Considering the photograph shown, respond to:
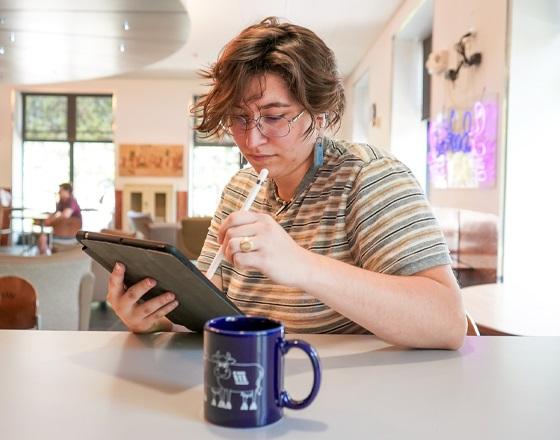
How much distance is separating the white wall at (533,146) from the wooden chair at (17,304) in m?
2.46

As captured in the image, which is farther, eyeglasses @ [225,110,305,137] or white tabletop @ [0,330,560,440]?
eyeglasses @ [225,110,305,137]

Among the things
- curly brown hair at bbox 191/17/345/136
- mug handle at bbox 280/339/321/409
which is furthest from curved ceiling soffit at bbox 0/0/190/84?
mug handle at bbox 280/339/321/409

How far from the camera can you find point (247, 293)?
1195 mm

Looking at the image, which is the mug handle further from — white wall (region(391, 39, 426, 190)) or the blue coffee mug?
white wall (region(391, 39, 426, 190))

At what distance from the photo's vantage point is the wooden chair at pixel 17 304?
256cm

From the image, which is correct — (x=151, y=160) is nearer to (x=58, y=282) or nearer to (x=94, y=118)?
(x=94, y=118)

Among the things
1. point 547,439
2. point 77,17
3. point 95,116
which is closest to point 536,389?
point 547,439

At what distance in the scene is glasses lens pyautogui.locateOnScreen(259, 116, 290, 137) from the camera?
1116 mm

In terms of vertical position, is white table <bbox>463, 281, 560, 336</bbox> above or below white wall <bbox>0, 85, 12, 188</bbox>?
below

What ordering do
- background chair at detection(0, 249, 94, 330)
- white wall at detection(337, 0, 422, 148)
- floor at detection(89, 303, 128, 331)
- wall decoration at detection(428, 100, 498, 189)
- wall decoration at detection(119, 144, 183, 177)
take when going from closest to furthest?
background chair at detection(0, 249, 94, 330) → wall decoration at detection(428, 100, 498, 189) → floor at detection(89, 303, 128, 331) → white wall at detection(337, 0, 422, 148) → wall decoration at detection(119, 144, 183, 177)

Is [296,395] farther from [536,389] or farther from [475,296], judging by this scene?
[475,296]

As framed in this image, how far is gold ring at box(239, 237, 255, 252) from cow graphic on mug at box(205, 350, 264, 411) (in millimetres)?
200

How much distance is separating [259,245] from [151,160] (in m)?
11.0

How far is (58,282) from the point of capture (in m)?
3.07
